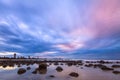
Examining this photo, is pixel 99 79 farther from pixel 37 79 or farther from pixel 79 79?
pixel 37 79

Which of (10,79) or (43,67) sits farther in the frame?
(43,67)

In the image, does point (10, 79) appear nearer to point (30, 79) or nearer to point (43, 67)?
point (30, 79)

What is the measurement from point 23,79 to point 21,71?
10.7 meters

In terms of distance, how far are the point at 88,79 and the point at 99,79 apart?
6.86 ft

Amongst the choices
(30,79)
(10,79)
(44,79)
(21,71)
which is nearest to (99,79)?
(44,79)

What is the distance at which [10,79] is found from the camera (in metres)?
28.0

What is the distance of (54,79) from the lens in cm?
2831

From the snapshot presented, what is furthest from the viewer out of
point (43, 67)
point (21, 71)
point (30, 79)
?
point (43, 67)

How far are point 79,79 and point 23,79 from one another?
10385mm

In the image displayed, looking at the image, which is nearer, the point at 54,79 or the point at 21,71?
the point at 54,79

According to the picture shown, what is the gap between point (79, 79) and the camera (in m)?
29.0

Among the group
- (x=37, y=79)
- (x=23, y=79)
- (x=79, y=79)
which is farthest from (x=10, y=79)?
(x=79, y=79)

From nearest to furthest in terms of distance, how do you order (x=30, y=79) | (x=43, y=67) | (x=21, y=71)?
1. (x=30, y=79)
2. (x=21, y=71)
3. (x=43, y=67)

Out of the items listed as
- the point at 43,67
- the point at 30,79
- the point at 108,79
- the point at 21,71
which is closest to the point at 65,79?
the point at 30,79
